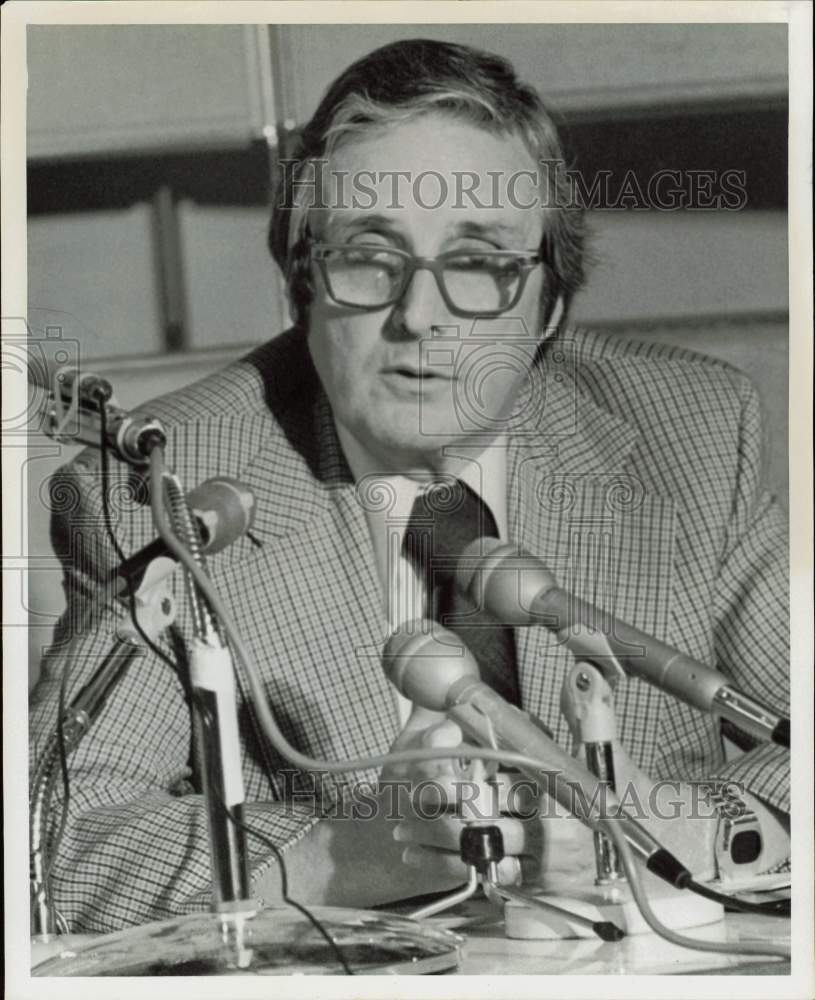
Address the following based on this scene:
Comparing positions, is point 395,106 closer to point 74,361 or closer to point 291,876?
point 74,361

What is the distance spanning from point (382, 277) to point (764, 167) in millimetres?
429

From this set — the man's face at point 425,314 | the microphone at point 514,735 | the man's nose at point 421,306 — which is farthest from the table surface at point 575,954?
the man's nose at point 421,306

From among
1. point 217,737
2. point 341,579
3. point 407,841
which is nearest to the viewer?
point 217,737

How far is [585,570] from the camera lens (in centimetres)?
159

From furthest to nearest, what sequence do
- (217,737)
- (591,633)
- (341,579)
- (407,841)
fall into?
(341,579), (407,841), (591,633), (217,737)

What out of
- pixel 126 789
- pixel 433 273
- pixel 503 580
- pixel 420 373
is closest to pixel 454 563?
pixel 503 580

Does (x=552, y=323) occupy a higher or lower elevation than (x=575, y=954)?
higher

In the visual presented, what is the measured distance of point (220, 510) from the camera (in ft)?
4.35

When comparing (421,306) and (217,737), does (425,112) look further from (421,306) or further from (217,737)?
(217,737)

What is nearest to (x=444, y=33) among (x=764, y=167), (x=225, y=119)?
(x=225, y=119)

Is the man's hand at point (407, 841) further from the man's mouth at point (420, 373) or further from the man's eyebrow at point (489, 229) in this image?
the man's eyebrow at point (489, 229)

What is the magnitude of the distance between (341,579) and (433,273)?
34 cm

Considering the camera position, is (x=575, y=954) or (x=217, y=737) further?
(x=575, y=954)

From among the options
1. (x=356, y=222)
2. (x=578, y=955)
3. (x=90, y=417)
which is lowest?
(x=578, y=955)
